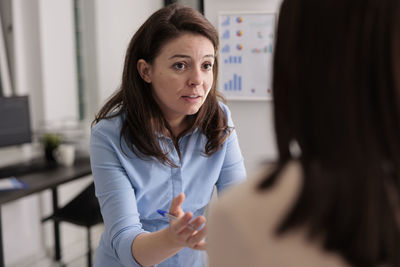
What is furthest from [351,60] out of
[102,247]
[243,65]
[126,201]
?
[243,65]

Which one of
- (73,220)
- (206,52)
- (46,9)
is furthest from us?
(46,9)

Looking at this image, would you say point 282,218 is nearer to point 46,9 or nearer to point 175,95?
point 175,95

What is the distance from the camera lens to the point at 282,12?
0.55 metres

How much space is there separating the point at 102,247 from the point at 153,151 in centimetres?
33

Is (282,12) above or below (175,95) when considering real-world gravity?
above

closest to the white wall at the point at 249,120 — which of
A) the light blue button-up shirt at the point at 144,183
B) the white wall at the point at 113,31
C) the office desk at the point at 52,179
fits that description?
the white wall at the point at 113,31

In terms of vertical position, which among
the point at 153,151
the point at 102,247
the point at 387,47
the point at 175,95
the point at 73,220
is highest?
the point at 387,47

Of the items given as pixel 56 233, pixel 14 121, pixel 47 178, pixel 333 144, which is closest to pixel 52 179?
pixel 47 178

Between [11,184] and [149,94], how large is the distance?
133cm

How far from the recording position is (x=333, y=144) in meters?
0.52

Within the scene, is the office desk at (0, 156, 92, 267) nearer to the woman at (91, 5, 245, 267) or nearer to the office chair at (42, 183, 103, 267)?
the office chair at (42, 183, 103, 267)

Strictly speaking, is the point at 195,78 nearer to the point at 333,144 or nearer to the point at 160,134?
the point at 160,134

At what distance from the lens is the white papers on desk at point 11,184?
235 centimetres

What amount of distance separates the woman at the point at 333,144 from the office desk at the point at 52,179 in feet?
6.29
